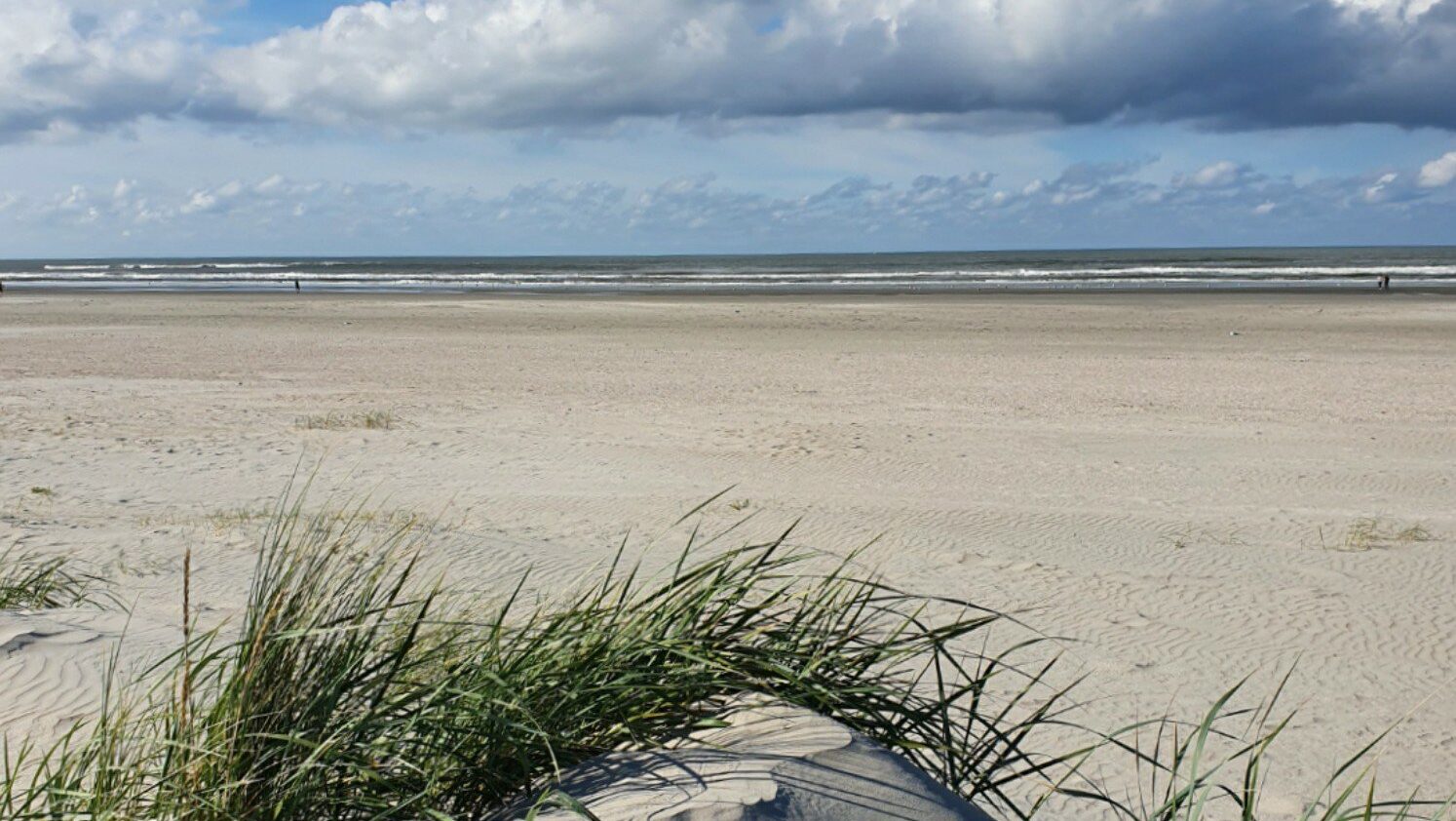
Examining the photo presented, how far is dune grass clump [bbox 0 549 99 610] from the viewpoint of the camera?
16.1 ft

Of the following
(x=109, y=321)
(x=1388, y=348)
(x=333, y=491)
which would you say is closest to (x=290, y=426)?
(x=333, y=491)

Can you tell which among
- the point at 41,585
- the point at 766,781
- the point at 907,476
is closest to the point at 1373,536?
the point at 907,476

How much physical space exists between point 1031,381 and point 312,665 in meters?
14.8

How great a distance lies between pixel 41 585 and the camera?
516 centimetres

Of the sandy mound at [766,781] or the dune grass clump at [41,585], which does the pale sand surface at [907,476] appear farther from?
the sandy mound at [766,781]

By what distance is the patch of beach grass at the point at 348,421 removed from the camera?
12.0 m

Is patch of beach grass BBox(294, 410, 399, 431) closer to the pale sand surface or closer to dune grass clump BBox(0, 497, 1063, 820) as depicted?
the pale sand surface

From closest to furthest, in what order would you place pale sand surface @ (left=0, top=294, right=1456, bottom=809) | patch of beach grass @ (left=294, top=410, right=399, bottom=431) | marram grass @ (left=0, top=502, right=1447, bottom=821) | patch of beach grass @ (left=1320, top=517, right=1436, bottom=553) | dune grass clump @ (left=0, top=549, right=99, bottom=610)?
marram grass @ (left=0, top=502, right=1447, bottom=821) < dune grass clump @ (left=0, top=549, right=99, bottom=610) < pale sand surface @ (left=0, top=294, right=1456, bottom=809) < patch of beach grass @ (left=1320, top=517, right=1436, bottom=553) < patch of beach grass @ (left=294, top=410, right=399, bottom=431)

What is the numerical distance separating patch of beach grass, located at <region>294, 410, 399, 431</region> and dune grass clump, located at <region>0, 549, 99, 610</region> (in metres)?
5.83

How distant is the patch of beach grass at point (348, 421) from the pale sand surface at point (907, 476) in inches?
9.5

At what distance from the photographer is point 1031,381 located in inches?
644

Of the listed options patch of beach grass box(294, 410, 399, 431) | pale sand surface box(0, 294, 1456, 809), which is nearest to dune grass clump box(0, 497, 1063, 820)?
pale sand surface box(0, 294, 1456, 809)

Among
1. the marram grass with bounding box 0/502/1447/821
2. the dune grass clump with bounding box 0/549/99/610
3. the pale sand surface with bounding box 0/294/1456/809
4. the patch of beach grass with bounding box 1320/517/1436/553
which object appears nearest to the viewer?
the marram grass with bounding box 0/502/1447/821

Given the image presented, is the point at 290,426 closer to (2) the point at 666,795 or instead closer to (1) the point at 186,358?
(1) the point at 186,358
